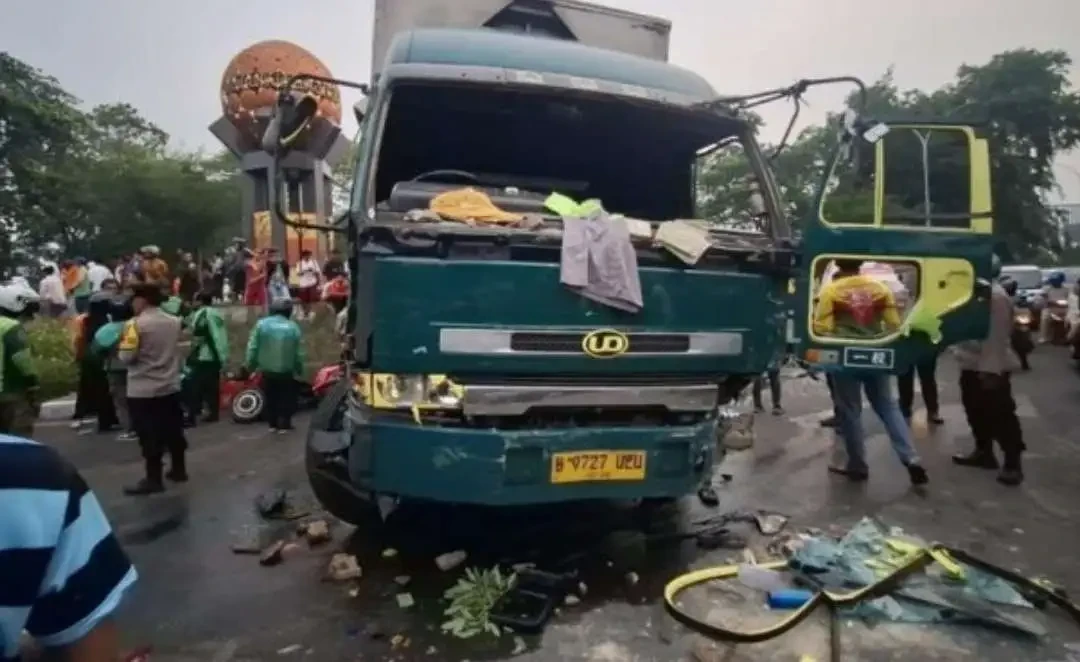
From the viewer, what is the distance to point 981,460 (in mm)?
7277

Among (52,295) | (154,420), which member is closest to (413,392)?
(154,420)

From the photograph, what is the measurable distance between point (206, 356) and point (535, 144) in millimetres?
5216

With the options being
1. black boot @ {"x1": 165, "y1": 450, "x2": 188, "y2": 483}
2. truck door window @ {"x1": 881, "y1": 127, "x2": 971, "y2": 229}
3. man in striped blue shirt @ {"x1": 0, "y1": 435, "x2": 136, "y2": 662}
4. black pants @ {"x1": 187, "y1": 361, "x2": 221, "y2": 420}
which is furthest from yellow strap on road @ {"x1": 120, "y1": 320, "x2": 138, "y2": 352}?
man in striped blue shirt @ {"x1": 0, "y1": 435, "x2": 136, "y2": 662}

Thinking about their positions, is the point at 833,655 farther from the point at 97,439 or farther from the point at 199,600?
the point at 97,439

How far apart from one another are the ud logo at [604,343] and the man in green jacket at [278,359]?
5.27 metres

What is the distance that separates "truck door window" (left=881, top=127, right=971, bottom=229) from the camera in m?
5.92

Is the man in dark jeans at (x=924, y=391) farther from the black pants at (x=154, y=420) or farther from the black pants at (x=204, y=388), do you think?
the black pants at (x=204, y=388)

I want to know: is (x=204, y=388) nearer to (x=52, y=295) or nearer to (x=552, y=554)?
(x=552, y=554)

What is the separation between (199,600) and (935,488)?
5.13 meters

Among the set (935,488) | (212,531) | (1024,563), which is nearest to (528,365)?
(212,531)

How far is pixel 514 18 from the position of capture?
21.6 feet

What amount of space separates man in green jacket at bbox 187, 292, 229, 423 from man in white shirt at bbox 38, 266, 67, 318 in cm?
732

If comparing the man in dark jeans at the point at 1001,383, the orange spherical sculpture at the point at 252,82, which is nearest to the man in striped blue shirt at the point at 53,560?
the man in dark jeans at the point at 1001,383

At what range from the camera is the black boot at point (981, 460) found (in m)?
7.26
